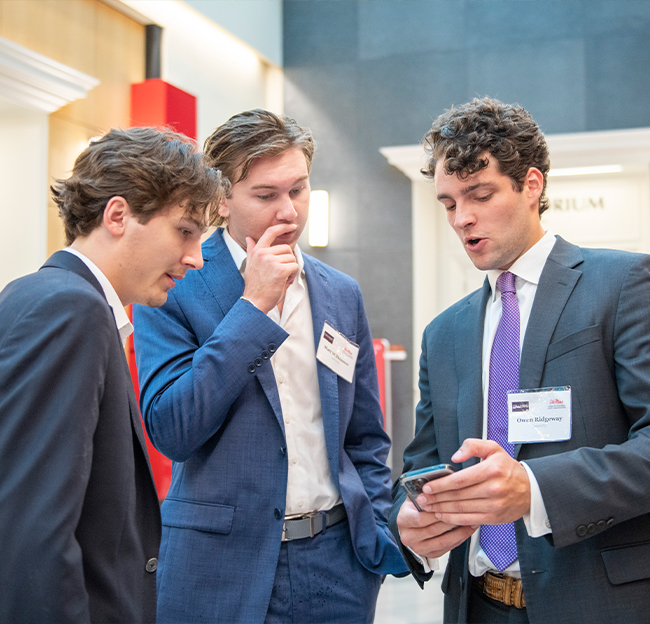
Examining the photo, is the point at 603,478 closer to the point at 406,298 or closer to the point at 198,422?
the point at 198,422

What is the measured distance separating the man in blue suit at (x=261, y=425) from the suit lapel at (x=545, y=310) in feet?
1.70

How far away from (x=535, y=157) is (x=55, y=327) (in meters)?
1.24

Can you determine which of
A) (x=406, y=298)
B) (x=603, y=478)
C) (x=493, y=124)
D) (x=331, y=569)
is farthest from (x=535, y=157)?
(x=406, y=298)

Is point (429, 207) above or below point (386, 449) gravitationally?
above

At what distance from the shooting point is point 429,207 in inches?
237

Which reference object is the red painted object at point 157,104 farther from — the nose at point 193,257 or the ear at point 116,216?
the ear at point 116,216

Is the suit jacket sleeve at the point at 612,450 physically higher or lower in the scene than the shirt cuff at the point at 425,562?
higher

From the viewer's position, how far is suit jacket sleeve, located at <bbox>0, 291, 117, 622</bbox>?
978 millimetres

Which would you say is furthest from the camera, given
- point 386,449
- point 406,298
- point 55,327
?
point 406,298

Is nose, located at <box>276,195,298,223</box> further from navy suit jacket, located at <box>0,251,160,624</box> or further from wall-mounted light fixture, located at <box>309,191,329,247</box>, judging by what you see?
wall-mounted light fixture, located at <box>309,191,329,247</box>

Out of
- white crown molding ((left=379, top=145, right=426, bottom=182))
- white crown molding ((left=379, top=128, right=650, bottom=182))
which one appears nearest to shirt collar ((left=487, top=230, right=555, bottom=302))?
white crown molding ((left=379, top=128, right=650, bottom=182))

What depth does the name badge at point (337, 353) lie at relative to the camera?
180cm

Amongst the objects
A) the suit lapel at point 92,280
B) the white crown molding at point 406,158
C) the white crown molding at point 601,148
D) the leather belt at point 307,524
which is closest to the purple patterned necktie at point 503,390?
the leather belt at point 307,524

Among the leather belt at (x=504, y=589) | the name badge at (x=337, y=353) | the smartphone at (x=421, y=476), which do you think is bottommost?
the leather belt at (x=504, y=589)
